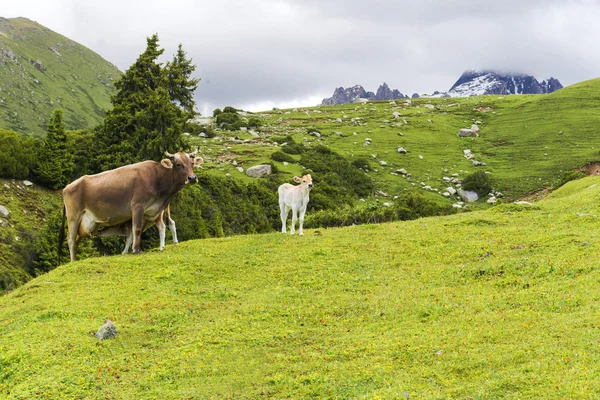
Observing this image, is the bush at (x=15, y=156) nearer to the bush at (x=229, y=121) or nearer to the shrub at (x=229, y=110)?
the bush at (x=229, y=121)

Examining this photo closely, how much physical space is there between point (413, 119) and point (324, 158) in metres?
32.0

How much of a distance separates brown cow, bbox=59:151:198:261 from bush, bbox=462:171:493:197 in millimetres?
41717

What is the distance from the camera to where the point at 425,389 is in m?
8.01

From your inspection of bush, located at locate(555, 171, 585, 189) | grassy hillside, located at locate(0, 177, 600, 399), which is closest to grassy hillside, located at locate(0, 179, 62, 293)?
grassy hillside, located at locate(0, 177, 600, 399)

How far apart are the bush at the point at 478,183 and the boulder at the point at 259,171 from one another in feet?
74.4

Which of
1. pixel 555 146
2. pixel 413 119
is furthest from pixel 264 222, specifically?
pixel 413 119

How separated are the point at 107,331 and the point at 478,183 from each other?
48.8m

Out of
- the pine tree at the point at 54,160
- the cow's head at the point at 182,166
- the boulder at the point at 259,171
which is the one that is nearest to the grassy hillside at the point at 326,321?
the cow's head at the point at 182,166

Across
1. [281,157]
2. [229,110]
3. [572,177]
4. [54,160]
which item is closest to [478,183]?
[572,177]

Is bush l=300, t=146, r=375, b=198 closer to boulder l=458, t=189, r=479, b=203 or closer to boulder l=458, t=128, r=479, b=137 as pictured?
boulder l=458, t=189, r=479, b=203

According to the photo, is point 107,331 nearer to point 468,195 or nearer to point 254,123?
point 468,195

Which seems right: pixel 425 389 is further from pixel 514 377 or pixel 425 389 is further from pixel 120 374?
pixel 120 374

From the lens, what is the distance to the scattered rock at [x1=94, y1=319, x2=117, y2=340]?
11.5 m

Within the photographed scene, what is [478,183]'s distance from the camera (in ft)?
174
